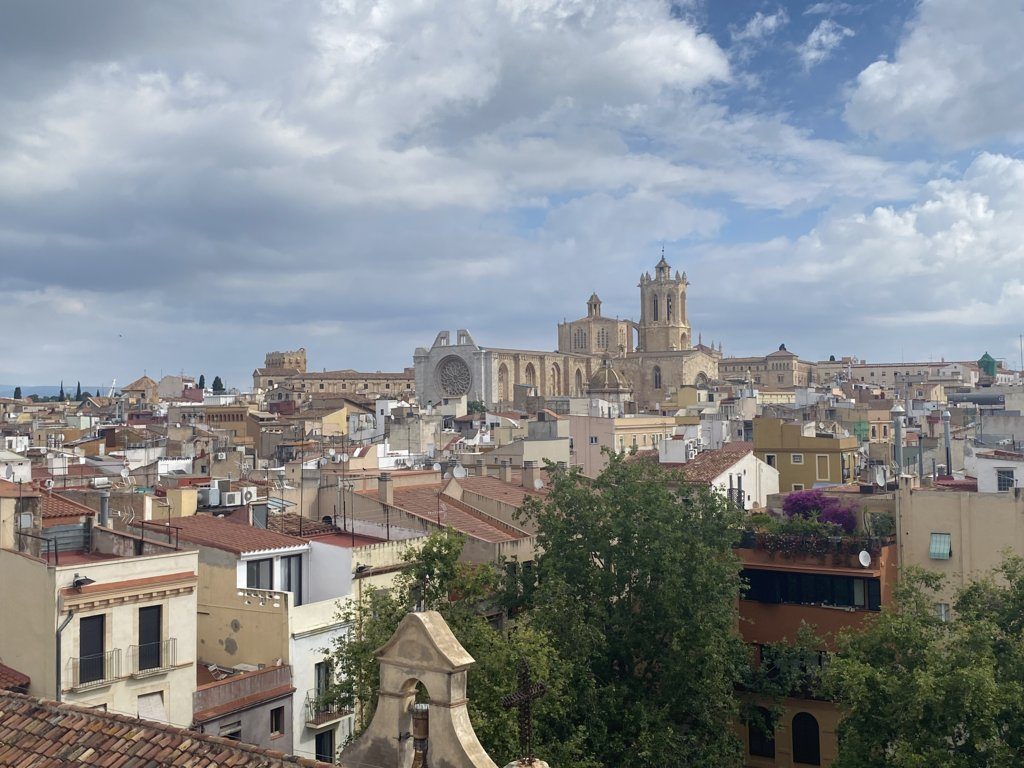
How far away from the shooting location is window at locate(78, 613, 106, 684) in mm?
16656

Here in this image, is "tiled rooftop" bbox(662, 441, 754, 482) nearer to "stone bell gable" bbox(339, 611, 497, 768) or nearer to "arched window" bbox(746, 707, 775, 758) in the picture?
"arched window" bbox(746, 707, 775, 758)

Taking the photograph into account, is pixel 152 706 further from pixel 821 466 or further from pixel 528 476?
pixel 821 466

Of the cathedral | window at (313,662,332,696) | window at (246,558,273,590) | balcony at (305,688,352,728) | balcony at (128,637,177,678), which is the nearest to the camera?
balcony at (128,637,177,678)

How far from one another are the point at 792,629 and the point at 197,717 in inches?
505

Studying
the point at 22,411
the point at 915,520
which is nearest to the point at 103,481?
the point at 915,520

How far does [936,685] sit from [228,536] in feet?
43.8

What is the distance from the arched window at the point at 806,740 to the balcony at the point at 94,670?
1427 cm

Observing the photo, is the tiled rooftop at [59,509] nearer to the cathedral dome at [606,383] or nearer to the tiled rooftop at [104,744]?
the tiled rooftop at [104,744]

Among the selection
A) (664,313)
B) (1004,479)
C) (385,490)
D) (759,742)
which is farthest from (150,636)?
(664,313)

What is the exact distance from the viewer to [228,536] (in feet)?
70.8

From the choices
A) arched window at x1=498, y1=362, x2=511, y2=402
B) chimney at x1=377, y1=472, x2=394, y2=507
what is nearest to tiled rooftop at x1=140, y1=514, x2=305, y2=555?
chimney at x1=377, y1=472, x2=394, y2=507

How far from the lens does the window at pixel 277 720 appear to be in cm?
1877

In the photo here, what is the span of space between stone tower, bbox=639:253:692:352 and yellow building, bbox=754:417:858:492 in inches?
4809

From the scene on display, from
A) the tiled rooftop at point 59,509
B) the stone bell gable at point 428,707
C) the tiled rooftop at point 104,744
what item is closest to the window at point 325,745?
the tiled rooftop at point 59,509
